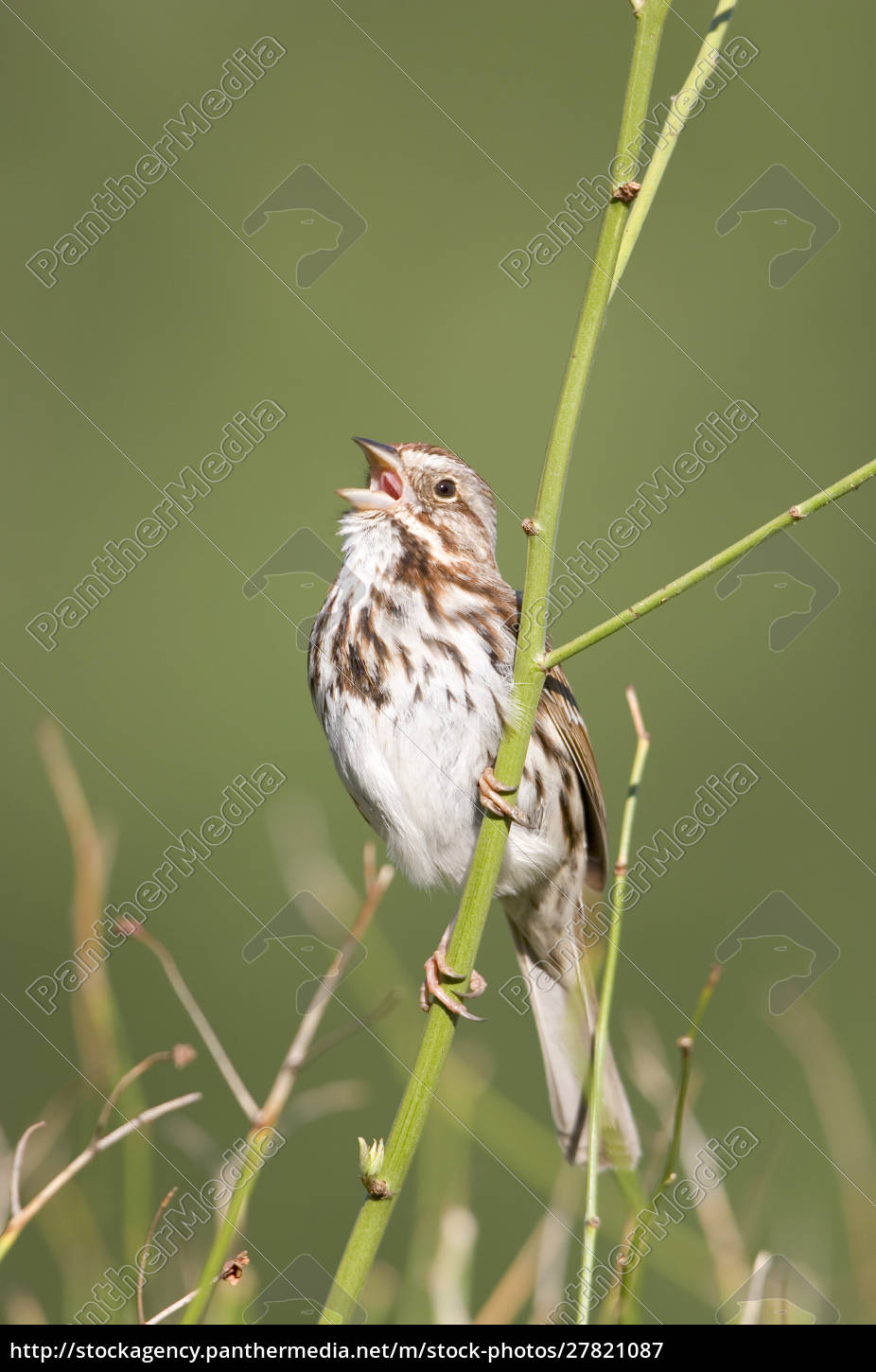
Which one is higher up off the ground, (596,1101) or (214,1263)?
(596,1101)

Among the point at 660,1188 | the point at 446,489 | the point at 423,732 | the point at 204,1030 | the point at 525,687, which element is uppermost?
the point at 446,489

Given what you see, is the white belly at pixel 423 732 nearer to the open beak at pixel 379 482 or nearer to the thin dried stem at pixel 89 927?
the open beak at pixel 379 482

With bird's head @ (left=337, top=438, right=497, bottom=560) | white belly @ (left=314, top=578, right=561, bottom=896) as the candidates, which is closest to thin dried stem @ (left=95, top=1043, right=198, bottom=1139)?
white belly @ (left=314, top=578, right=561, bottom=896)

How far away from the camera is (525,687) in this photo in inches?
80.2

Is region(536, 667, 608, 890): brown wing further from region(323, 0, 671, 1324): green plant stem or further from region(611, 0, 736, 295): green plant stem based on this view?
region(611, 0, 736, 295): green plant stem

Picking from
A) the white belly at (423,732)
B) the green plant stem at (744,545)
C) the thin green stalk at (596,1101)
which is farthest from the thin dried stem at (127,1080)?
the white belly at (423,732)

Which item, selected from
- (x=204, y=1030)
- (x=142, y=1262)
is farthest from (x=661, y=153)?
(x=142, y=1262)

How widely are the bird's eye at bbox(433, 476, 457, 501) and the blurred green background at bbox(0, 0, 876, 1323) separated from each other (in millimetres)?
2329

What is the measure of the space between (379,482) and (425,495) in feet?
0.50

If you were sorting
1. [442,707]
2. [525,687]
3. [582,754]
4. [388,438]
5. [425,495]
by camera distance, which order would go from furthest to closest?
[388,438]
[582,754]
[425,495]
[442,707]
[525,687]

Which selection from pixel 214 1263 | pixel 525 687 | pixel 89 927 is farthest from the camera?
pixel 89 927

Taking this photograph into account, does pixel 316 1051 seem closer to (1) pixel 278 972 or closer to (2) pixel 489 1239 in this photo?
(2) pixel 489 1239

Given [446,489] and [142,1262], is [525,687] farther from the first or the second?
[446,489]

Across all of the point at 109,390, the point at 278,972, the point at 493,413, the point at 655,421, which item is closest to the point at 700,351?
the point at 655,421
